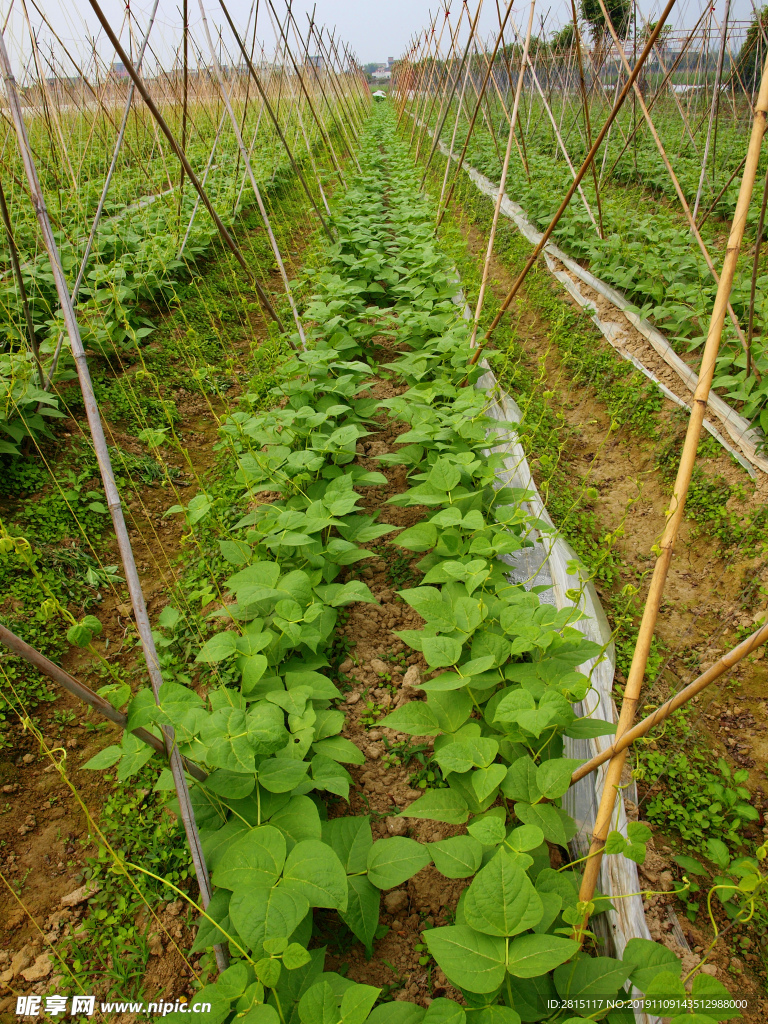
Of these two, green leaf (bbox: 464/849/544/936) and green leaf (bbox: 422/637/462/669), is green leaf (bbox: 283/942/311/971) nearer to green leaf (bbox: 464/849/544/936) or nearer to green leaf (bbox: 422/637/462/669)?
green leaf (bbox: 464/849/544/936)

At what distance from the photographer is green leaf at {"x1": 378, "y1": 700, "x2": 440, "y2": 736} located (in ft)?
5.25

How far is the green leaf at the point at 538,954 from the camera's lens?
1.04 m

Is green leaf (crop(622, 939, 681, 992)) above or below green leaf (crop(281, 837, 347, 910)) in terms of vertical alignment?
Result: below

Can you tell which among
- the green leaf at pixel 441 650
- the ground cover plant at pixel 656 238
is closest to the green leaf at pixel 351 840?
the green leaf at pixel 441 650

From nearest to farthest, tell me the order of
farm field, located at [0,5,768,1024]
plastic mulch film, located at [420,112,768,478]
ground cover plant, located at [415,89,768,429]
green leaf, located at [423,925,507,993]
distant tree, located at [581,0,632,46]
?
green leaf, located at [423,925,507,993] < farm field, located at [0,5,768,1024] < plastic mulch film, located at [420,112,768,478] < ground cover plant, located at [415,89,768,429] < distant tree, located at [581,0,632,46]

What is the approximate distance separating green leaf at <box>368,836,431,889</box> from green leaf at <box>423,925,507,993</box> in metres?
0.16

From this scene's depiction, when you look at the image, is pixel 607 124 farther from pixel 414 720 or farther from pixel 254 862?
pixel 254 862

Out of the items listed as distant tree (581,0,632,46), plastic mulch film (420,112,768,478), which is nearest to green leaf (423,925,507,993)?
plastic mulch film (420,112,768,478)

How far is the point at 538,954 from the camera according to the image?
106 centimetres

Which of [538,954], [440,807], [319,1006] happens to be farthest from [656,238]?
[319,1006]

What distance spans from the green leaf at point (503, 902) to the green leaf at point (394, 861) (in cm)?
19

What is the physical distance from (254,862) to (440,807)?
1.72ft

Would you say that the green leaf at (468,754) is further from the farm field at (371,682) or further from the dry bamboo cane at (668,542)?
the dry bamboo cane at (668,542)

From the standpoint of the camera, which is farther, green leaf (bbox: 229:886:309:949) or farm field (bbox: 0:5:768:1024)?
farm field (bbox: 0:5:768:1024)
